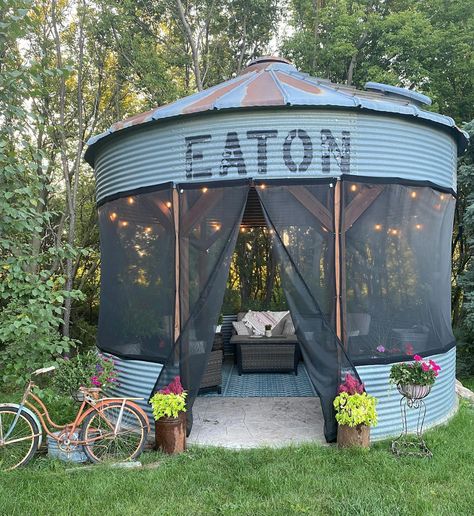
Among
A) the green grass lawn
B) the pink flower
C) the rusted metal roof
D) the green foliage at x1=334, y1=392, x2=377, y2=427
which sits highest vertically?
the rusted metal roof

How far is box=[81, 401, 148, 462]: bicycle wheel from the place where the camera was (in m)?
4.13

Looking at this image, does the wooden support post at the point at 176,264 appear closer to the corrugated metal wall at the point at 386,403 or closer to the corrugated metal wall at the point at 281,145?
the corrugated metal wall at the point at 281,145

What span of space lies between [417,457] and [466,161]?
5.92 meters

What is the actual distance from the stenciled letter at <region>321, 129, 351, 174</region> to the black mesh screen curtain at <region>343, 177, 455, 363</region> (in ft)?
0.69

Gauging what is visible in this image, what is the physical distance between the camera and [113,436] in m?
4.18

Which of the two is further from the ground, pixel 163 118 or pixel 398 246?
pixel 163 118

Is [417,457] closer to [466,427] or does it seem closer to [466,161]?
[466,427]

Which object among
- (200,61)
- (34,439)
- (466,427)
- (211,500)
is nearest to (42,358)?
(34,439)

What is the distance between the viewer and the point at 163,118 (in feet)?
15.6

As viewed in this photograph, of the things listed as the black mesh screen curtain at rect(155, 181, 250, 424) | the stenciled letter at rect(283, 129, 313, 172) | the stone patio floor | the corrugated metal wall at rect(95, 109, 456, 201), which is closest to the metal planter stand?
the stone patio floor

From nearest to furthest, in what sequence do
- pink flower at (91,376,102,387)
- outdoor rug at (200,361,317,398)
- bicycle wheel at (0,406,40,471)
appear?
bicycle wheel at (0,406,40,471)
pink flower at (91,376,102,387)
outdoor rug at (200,361,317,398)

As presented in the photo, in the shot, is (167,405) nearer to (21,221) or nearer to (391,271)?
(21,221)

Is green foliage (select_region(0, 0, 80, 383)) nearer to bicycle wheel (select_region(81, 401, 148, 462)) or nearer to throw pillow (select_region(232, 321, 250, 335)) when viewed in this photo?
bicycle wheel (select_region(81, 401, 148, 462))

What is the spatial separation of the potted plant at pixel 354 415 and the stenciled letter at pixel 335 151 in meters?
2.05
